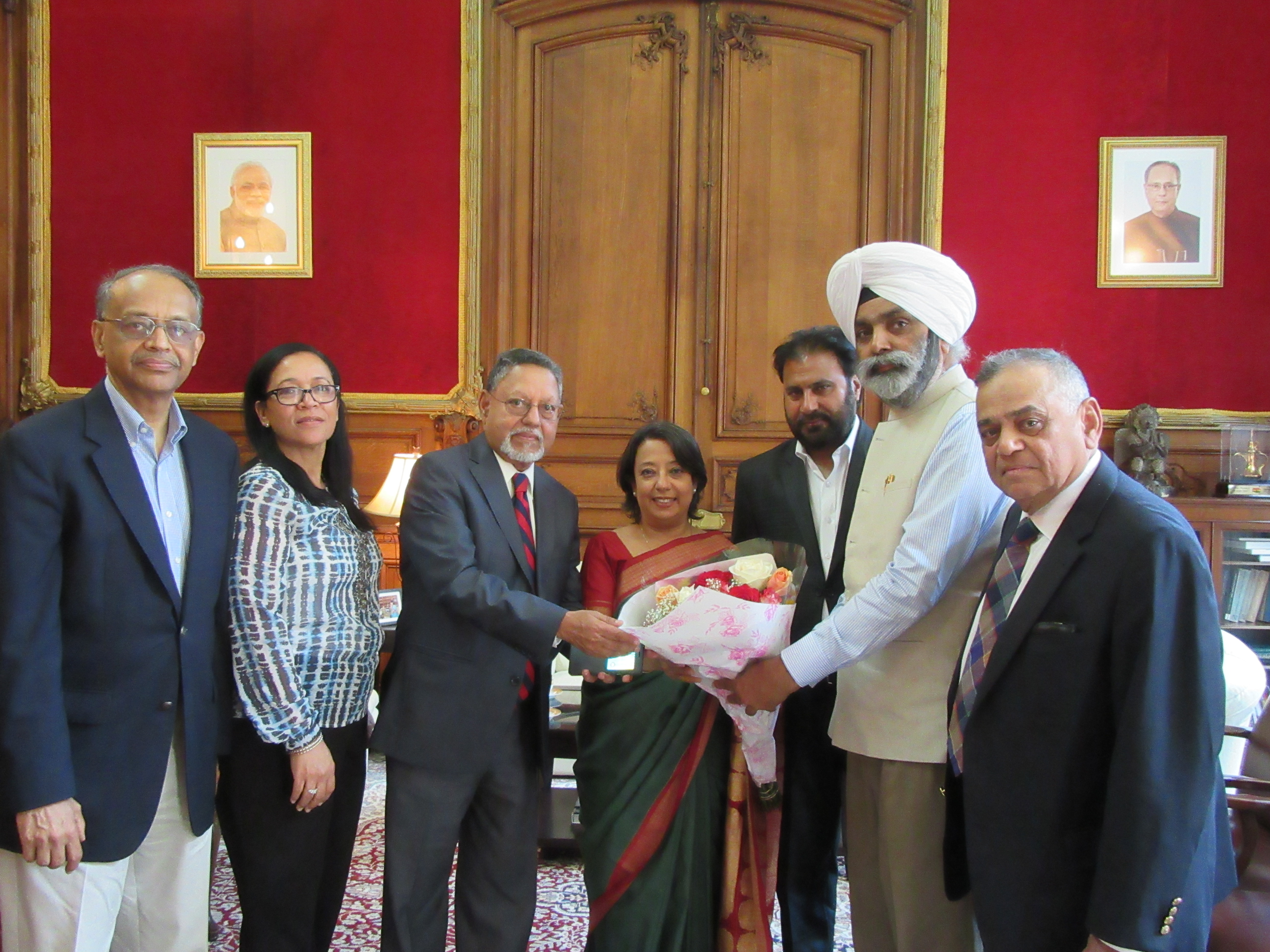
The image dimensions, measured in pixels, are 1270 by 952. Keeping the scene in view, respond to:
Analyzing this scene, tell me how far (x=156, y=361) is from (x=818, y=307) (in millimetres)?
3868

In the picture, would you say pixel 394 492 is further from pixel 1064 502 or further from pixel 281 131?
pixel 1064 502

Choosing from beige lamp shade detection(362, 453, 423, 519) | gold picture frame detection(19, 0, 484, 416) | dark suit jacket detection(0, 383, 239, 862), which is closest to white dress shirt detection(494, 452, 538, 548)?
dark suit jacket detection(0, 383, 239, 862)

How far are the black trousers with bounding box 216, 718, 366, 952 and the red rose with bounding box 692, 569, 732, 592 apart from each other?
820 millimetres

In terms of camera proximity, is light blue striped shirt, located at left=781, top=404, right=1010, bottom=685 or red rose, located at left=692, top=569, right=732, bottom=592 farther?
red rose, located at left=692, top=569, right=732, bottom=592

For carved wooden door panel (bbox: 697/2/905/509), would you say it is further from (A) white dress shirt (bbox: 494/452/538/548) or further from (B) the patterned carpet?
(A) white dress shirt (bbox: 494/452/538/548)

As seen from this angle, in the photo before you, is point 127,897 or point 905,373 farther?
point 905,373

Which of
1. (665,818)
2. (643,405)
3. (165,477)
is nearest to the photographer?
(165,477)

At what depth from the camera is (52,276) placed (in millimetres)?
4996

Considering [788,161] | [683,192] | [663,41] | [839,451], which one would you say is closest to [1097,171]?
[788,161]

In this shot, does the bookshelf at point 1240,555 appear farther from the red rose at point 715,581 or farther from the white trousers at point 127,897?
the white trousers at point 127,897

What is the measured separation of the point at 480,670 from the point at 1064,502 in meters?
1.22

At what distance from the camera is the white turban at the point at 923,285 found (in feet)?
5.84

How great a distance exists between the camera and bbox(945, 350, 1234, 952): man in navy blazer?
4.00 ft

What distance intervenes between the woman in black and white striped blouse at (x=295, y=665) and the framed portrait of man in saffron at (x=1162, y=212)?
4.38m
